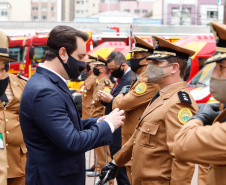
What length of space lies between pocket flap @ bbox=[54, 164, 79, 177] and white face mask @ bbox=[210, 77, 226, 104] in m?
1.25

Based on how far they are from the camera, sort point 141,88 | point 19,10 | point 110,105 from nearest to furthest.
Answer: point 141,88 < point 110,105 < point 19,10

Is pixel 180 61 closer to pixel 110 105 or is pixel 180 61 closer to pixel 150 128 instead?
pixel 150 128

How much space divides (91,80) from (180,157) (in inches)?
281

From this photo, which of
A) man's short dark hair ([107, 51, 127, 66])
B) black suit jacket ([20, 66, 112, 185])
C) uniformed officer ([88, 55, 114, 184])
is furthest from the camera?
uniformed officer ([88, 55, 114, 184])

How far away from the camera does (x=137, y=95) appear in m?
5.12

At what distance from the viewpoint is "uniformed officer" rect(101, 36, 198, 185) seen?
133 inches

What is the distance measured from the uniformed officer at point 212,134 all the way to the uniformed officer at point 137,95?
8.45 feet

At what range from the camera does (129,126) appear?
5418 millimetres

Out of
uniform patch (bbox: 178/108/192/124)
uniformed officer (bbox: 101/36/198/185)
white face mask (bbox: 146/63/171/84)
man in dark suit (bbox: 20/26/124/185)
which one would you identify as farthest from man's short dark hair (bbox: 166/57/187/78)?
man in dark suit (bbox: 20/26/124/185)

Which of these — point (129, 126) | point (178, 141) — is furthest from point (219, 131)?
point (129, 126)

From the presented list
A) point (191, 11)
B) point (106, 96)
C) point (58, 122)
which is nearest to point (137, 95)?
point (106, 96)

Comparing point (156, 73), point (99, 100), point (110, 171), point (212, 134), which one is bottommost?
point (110, 171)

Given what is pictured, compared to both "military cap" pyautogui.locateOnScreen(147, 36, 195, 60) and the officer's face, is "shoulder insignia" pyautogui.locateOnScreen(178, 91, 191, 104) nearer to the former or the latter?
"military cap" pyautogui.locateOnScreen(147, 36, 195, 60)

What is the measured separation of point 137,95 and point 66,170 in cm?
223
